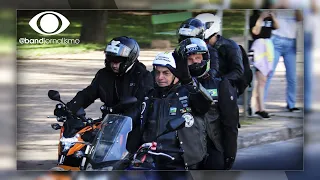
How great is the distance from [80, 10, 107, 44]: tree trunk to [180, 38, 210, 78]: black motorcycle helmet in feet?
2.93

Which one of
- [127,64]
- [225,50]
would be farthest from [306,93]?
[127,64]

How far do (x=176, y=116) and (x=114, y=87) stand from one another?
1.04m

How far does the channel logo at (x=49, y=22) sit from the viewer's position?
24.9 ft

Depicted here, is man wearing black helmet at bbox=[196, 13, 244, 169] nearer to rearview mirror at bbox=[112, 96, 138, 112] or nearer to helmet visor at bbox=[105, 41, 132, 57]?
helmet visor at bbox=[105, 41, 132, 57]

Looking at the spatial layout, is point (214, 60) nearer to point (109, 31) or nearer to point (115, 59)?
point (115, 59)

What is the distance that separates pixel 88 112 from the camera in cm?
730

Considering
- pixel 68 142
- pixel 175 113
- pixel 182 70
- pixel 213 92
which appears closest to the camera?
pixel 182 70

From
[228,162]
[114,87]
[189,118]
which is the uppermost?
[114,87]

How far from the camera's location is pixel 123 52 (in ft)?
24.2

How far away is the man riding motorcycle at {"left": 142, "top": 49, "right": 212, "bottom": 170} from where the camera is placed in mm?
6344

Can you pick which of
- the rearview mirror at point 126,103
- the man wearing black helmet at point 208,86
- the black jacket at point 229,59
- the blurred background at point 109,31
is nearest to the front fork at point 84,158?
the rearview mirror at point 126,103

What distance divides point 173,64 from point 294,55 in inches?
69.0

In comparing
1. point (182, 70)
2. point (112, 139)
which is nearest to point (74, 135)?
point (112, 139)

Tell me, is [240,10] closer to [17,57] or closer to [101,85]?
[101,85]
